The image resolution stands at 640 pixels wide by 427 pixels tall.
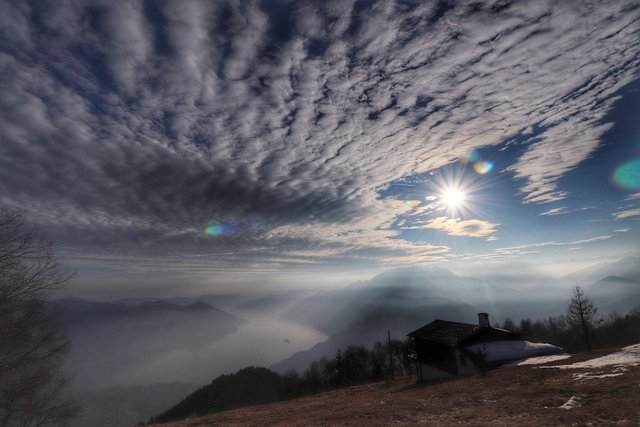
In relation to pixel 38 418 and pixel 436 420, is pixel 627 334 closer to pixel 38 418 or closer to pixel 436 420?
pixel 436 420

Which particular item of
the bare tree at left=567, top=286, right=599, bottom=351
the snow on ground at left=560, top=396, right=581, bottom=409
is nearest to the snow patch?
the snow on ground at left=560, top=396, right=581, bottom=409

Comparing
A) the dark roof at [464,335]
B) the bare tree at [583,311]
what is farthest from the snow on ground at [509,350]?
the bare tree at [583,311]

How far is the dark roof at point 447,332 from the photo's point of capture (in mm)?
39631

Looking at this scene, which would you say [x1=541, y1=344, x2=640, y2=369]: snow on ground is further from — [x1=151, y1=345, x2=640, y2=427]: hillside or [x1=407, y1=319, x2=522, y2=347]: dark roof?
[x1=407, y1=319, x2=522, y2=347]: dark roof

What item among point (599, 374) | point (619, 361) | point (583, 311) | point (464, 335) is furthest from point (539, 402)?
point (583, 311)

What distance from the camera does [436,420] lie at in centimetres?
1548

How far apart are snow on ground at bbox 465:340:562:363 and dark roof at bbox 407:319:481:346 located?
6.10ft

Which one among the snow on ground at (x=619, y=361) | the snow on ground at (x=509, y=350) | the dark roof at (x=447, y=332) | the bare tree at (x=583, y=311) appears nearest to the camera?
the snow on ground at (x=619, y=361)

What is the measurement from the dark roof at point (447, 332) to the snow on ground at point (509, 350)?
6.10ft

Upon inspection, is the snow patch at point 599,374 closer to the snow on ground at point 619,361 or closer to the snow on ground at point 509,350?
the snow on ground at point 619,361

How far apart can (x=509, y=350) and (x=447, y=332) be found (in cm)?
770

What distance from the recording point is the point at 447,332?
140 feet

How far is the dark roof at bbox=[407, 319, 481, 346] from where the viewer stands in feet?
130

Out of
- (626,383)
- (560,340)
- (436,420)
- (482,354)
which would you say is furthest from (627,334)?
(436,420)
